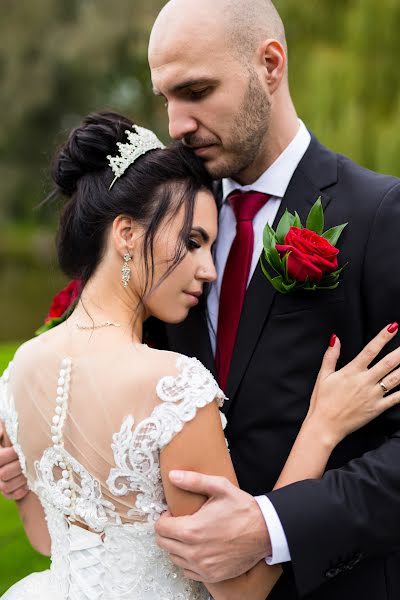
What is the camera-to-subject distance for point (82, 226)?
2.71m

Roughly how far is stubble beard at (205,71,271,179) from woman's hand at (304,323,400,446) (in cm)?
82

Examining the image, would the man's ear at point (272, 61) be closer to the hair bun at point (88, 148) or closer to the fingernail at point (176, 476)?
the hair bun at point (88, 148)

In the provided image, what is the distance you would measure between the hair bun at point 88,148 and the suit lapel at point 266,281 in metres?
0.63

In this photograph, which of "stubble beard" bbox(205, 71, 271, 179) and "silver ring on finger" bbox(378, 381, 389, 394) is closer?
"silver ring on finger" bbox(378, 381, 389, 394)

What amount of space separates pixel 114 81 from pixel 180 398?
67.0 feet

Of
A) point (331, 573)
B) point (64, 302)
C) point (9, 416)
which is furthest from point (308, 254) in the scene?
point (64, 302)

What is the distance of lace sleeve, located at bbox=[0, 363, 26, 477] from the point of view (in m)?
2.70

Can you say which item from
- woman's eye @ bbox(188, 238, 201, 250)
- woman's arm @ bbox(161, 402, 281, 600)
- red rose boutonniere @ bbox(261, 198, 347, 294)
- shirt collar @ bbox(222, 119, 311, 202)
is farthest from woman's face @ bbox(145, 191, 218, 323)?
woman's arm @ bbox(161, 402, 281, 600)

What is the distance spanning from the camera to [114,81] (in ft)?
71.3

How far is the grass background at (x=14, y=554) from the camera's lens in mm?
4789

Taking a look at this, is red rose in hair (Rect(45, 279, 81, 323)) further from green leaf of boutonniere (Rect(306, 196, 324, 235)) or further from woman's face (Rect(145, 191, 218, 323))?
green leaf of boutonniere (Rect(306, 196, 324, 235))

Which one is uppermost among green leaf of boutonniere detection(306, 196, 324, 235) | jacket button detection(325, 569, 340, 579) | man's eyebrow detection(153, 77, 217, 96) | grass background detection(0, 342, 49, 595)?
man's eyebrow detection(153, 77, 217, 96)

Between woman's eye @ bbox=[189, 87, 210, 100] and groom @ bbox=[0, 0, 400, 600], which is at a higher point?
woman's eye @ bbox=[189, 87, 210, 100]

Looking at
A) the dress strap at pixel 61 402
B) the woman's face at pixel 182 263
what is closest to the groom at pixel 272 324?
the woman's face at pixel 182 263
